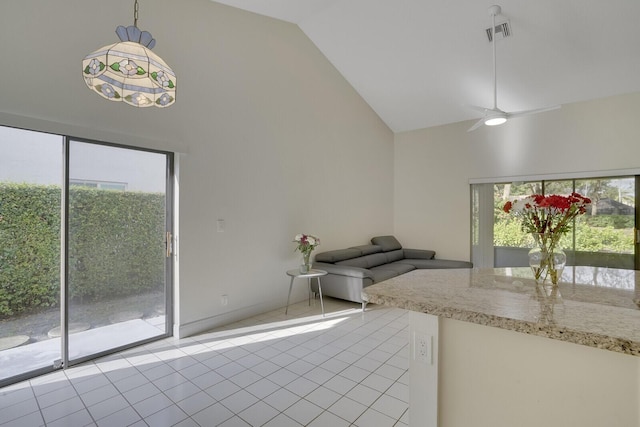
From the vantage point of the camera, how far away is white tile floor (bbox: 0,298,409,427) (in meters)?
2.08

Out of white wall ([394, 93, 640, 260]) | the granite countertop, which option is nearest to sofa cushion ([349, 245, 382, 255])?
white wall ([394, 93, 640, 260])

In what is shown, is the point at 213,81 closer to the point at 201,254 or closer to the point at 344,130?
the point at 201,254

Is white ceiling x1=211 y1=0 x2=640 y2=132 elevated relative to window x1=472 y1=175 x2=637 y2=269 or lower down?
elevated

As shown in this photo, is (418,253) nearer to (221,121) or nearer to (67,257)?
(221,121)

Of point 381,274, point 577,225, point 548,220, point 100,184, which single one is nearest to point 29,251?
point 100,184

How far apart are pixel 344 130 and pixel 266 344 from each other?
387 centimetres

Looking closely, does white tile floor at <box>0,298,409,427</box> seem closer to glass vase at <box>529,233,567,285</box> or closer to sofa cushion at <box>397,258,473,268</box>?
glass vase at <box>529,233,567,285</box>

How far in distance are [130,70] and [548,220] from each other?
2274mm

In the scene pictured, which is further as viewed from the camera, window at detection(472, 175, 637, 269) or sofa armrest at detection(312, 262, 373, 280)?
window at detection(472, 175, 637, 269)

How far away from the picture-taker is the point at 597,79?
4.27 m

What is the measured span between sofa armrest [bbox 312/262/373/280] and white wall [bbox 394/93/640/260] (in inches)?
99.2

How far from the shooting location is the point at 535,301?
124cm

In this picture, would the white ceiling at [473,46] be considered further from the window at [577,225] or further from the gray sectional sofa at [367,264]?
the gray sectional sofa at [367,264]

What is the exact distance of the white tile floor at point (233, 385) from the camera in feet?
6.82
